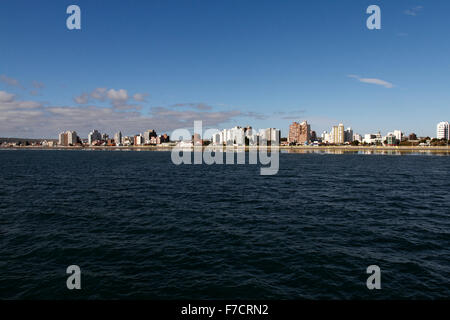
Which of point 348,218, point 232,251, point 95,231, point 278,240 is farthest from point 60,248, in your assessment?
point 348,218

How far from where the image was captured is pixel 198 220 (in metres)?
30.1

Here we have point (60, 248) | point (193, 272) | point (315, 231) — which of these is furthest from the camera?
point (315, 231)

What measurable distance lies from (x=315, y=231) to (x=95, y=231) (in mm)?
21873

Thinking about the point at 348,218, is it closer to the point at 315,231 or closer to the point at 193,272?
the point at 315,231

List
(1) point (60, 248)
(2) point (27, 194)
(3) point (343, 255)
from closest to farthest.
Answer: (3) point (343, 255) → (1) point (60, 248) → (2) point (27, 194)

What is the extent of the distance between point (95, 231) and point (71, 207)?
43.8 ft

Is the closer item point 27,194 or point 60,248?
point 60,248
